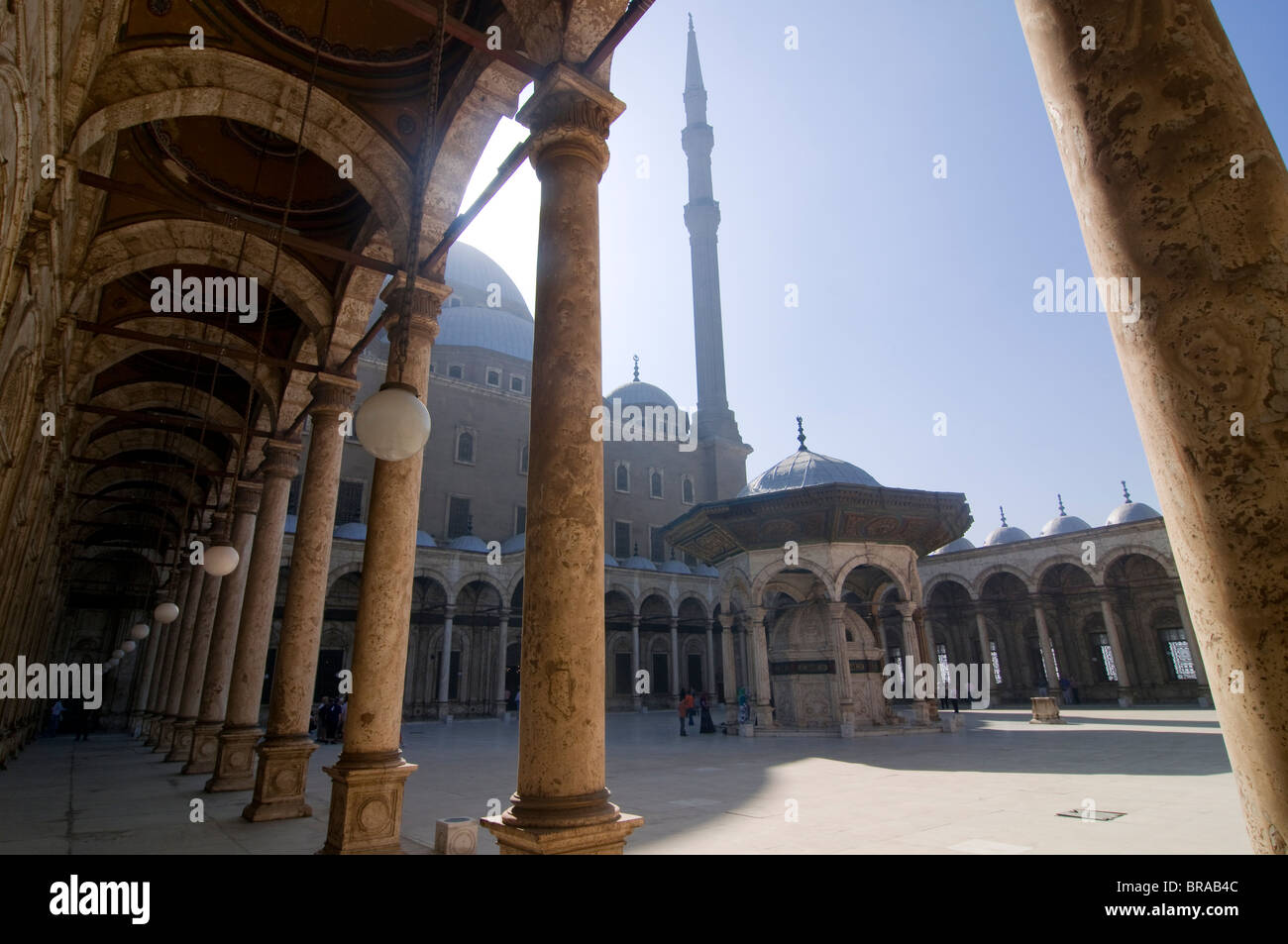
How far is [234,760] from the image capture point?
883 cm

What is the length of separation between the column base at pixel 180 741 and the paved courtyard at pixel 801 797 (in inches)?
23.1

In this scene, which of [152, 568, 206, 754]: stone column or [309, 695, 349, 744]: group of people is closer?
[152, 568, 206, 754]: stone column

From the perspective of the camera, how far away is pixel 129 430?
45.5ft

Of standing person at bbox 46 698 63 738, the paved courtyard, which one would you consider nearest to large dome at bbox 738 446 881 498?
the paved courtyard

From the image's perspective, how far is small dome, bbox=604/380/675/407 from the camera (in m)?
38.9

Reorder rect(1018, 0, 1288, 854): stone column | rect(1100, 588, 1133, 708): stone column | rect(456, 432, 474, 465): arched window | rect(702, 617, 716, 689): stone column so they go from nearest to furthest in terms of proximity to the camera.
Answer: rect(1018, 0, 1288, 854): stone column, rect(1100, 588, 1133, 708): stone column, rect(456, 432, 474, 465): arched window, rect(702, 617, 716, 689): stone column

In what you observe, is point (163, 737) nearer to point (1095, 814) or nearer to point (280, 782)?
point (280, 782)

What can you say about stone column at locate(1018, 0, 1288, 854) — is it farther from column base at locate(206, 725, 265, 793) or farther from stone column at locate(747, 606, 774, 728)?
stone column at locate(747, 606, 774, 728)

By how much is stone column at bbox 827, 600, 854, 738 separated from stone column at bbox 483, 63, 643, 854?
1244 cm

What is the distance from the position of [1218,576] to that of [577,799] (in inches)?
99.0

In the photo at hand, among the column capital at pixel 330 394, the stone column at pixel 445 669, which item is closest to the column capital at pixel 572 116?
the column capital at pixel 330 394

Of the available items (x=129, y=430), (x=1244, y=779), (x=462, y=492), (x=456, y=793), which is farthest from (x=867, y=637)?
(x=462, y=492)

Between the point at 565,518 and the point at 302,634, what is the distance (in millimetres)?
5179
